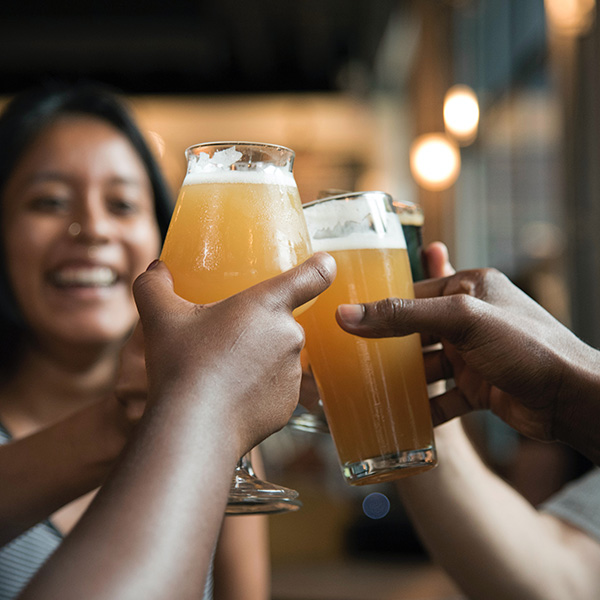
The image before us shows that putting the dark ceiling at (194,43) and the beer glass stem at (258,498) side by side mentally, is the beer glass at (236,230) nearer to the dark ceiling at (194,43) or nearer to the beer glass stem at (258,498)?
the beer glass stem at (258,498)

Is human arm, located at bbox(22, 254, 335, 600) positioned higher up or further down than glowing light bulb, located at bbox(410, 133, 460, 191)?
higher up

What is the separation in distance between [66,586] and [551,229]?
443 cm

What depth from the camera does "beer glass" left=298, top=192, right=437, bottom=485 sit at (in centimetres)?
108

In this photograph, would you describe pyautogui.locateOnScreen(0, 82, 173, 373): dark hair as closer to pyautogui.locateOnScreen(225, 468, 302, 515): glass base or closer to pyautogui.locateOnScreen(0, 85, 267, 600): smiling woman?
pyautogui.locateOnScreen(0, 85, 267, 600): smiling woman

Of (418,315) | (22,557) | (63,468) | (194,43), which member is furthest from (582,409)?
(194,43)

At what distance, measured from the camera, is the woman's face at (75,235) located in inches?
69.7

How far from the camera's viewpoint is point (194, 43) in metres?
8.88

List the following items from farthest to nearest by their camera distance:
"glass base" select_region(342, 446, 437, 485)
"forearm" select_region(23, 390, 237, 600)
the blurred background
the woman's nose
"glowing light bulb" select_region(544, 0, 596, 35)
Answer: "glowing light bulb" select_region(544, 0, 596, 35)
the blurred background
the woman's nose
"glass base" select_region(342, 446, 437, 485)
"forearm" select_region(23, 390, 237, 600)

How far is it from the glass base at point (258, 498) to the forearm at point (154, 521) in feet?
0.83

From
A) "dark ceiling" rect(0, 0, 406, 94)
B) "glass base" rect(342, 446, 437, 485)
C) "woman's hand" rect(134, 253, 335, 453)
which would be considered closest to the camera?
"woman's hand" rect(134, 253, 335, 453)

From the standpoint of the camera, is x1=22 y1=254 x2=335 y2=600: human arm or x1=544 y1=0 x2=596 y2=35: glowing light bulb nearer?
x1=22 y1=254 x2=335 y2=600: human arm

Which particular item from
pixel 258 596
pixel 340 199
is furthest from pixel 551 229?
pixel 340 199

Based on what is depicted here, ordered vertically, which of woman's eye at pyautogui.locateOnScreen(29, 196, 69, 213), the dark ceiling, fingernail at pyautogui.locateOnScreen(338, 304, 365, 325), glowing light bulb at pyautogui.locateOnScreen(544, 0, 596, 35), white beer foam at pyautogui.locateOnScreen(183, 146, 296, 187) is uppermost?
the dark ceiling

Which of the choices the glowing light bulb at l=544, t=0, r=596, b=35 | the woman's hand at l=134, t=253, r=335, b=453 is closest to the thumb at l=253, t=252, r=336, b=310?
the woman's hand at l=134, t=253, r=335, b=453
